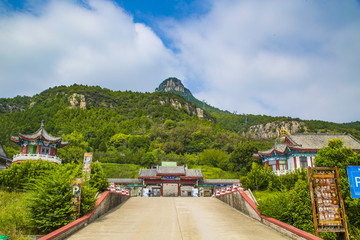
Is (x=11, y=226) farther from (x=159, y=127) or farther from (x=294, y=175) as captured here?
(x=159, y=127)

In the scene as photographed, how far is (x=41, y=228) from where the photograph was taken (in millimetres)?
8055

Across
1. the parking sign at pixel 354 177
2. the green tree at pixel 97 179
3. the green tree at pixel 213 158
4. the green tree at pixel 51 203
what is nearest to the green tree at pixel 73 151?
the green tree at pixel 213 158

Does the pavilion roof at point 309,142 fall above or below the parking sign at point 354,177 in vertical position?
above

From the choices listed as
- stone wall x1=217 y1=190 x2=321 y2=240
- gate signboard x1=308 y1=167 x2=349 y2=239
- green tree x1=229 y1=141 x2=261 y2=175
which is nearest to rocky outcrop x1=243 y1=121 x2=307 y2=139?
green tree x1=229 y1=141 x2=261 y2=175

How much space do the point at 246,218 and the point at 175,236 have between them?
480 cm

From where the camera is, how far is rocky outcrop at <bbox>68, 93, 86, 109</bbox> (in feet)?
375

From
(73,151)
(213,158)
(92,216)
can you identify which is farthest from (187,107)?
(92,216)

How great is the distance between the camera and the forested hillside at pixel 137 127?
6425 centimetres

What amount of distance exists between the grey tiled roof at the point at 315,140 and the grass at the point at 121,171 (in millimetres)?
30613

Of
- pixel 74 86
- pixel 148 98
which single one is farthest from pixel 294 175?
pixel 74 86

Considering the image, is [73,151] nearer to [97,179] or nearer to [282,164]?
[282,164]

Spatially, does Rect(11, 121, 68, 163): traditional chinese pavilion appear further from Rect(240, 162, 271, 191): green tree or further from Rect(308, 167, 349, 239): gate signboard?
Rect(308, 167, 349, 239): gate signboard

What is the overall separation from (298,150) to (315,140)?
3.53m

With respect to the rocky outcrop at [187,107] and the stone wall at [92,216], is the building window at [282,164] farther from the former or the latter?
the rocky outcrop at [187,107]
